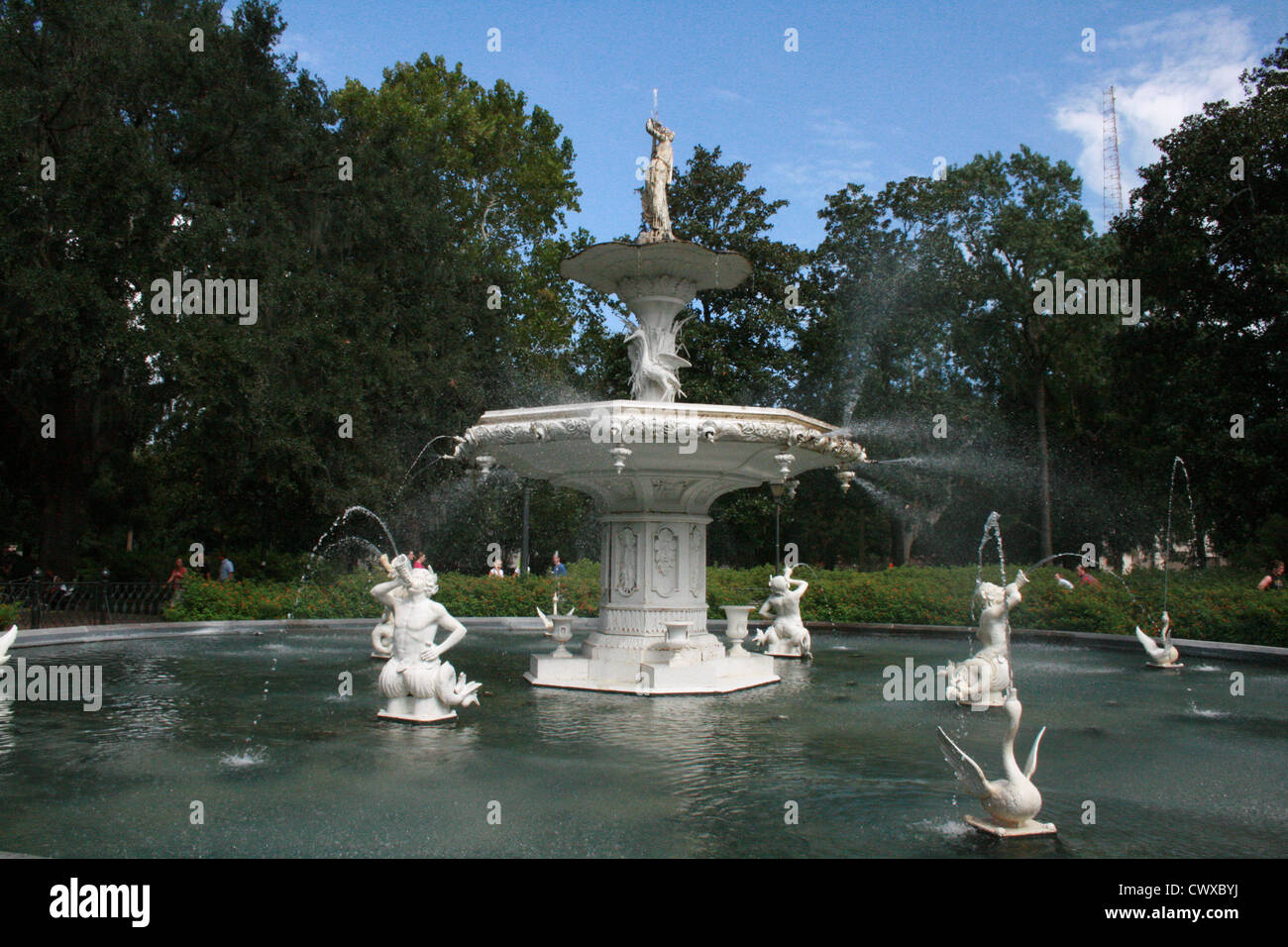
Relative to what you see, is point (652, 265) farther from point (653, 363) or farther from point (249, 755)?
point (249, 755)

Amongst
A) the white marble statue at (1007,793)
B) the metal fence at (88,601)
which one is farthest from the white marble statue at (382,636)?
the white marble statue at (1007,793)

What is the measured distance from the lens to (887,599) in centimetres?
1838

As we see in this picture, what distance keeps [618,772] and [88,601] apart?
1723 cm

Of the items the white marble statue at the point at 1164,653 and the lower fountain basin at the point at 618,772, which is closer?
the lower fountain basin at the point at 618,772

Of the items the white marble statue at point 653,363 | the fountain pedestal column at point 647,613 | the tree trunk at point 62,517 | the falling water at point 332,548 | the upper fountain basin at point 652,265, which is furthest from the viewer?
the falling water at point 332,548

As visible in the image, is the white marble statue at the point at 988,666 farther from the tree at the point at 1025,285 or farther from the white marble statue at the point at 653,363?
the tree at the point at 1025,285

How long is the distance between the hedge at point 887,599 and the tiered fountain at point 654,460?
7.12 meters

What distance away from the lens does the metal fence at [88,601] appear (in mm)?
16828

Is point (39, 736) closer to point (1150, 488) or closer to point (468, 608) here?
point (468, 608)

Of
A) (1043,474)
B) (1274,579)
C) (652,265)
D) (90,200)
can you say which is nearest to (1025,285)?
(1043,474)

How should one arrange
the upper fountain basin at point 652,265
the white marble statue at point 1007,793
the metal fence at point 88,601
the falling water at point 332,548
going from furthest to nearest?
the falling water at point 332,548, the metal fence at point 88,601, the upper fountain basin at point 652,265, the white marble statue at point 1007,793

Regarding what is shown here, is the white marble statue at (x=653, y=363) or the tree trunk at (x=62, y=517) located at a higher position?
the white marble statue at (x=653, y=363)

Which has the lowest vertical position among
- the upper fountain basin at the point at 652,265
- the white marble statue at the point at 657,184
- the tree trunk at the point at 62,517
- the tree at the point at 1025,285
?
the tree trunk at the point at 62,517
